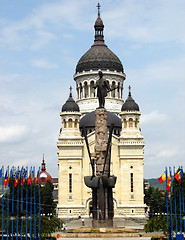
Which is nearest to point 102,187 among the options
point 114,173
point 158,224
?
point 158,224

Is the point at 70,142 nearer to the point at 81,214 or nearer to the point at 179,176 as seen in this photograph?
the point at 81,214

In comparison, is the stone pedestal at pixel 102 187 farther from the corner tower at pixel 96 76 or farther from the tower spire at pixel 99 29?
the tower spire at pixel 99 29

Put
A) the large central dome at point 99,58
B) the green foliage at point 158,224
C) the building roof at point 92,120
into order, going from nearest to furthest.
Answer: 1. the green foliage at point 158,224
2. the building roof at point 92,120
3. the large central dome at point 99,58

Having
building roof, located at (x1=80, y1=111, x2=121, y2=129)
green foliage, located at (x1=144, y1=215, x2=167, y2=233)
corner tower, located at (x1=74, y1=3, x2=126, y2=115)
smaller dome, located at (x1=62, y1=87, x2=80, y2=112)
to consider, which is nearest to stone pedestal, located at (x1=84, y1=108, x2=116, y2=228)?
green foliage, located at (x1=144, y1=215, x2=167, y2=233)

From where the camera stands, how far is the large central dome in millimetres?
83375

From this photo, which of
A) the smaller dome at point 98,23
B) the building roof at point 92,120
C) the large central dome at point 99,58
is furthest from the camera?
the smaller dome at point 98,23

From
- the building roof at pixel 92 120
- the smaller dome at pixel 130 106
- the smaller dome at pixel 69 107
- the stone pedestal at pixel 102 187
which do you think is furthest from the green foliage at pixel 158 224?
the building roof at pixel 92 120

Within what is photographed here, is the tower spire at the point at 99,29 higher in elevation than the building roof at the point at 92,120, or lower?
higher

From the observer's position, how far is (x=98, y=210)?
42.7 meters

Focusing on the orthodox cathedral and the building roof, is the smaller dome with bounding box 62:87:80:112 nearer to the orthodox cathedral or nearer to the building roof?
the orthodox cathedral

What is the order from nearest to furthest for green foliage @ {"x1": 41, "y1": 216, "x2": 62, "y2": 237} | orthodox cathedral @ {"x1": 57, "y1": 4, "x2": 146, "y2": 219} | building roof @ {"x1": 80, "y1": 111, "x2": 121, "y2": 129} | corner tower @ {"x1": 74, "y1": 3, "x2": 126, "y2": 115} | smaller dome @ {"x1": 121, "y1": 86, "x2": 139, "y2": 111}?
green foliage @ {"x1": 41, "y1": 216, "x2": 62, "y2": 237}, orthodox cathedral @ {"x1": 57, "y1": 4, "x2": 146, "y2": 219}, smaller dome @ {"x1": 121, "y1": 86, "x2": 139, "y2": 111}, building roof @ {"x1": 80, "y1": 111, "x2": 121, "y2": 129}, corner tower @ {"x1": 74, "y1": 3, "x2": 126, "y2": 115}

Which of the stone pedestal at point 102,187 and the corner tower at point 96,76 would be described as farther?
the corner tower at point 96,76

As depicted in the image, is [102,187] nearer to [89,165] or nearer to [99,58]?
[89,165]

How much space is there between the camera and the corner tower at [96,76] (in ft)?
271
